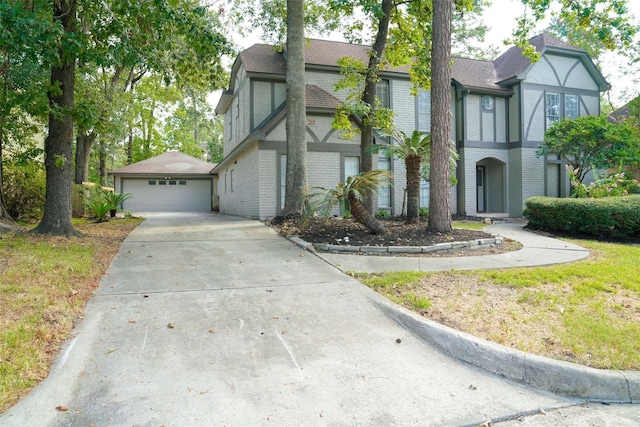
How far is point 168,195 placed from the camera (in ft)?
80.2

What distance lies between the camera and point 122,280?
5.12 metres

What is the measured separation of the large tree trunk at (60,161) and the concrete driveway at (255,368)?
4279 mm

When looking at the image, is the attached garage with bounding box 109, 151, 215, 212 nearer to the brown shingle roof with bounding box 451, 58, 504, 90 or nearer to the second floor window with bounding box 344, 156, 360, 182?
the second floor window with bounding box 344, 156, 360, 182

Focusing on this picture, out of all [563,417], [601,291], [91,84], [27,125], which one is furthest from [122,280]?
[91,84]

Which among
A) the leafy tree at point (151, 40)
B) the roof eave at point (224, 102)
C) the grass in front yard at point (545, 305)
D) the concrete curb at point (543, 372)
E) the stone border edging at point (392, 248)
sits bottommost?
the concrete curb at point (543, 372)

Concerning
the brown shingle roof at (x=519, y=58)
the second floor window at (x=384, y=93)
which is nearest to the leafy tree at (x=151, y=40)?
the second floor window at (x=384, y=93)

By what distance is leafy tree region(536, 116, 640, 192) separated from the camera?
45.7ft

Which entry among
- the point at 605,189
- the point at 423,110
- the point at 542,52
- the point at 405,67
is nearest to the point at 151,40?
the point at 405,67

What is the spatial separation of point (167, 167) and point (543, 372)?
24528 mm

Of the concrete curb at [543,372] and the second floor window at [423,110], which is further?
the second floor window at [423,110]

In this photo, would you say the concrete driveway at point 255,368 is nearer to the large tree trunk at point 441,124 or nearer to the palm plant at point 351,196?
the palm plant at point 351,196

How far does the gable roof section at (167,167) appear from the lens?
23.5 m

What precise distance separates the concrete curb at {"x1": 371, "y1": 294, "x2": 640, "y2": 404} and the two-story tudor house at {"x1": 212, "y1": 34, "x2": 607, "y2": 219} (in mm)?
10731

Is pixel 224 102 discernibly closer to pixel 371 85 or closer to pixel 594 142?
pixel 371 85
